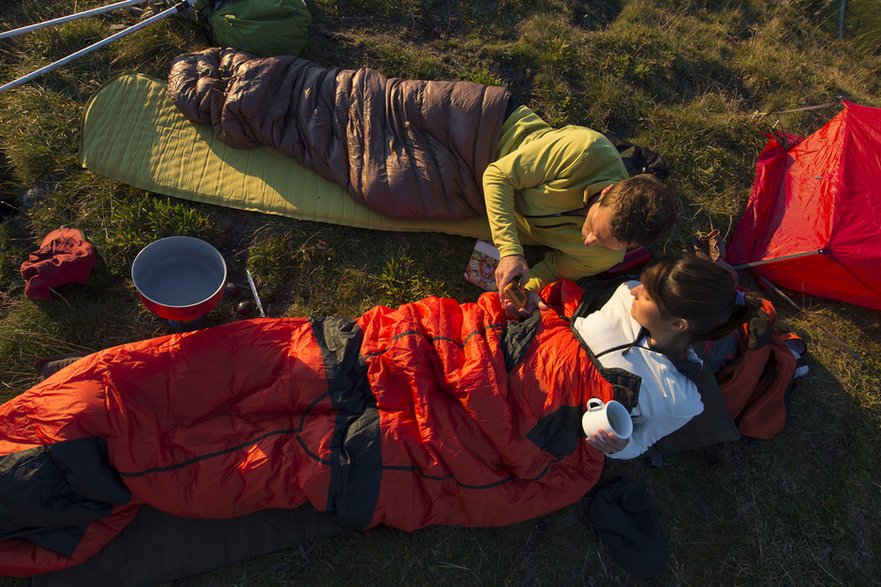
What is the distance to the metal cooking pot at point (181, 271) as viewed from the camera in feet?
9.78

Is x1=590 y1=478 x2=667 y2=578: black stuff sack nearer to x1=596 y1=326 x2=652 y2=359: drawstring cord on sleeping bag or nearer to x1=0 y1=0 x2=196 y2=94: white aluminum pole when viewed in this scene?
x1=596 y1=326 x2=652 y2=359: drawstring cord on sleeping bag

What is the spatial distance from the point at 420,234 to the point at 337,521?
2.04m

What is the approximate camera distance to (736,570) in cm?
315

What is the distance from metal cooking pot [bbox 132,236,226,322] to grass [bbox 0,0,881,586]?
39 cm

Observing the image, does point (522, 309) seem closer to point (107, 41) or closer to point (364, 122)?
point (364, 122)

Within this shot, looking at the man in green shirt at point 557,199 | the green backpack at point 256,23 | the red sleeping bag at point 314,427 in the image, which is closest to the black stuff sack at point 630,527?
the red sleeping bag at point 314,427

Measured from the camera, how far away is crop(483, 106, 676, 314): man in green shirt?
2863mm

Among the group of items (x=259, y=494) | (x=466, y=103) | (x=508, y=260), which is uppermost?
(x=466, y=103)

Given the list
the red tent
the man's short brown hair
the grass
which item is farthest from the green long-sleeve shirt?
the red tent

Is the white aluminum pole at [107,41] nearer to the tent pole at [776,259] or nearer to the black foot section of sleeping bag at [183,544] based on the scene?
the black foot section of sleeping bag at [183,544]

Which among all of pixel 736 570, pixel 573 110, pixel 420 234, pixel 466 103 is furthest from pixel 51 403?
pixel 573 110

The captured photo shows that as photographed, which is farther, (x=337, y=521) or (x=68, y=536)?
(x=337, y=521)

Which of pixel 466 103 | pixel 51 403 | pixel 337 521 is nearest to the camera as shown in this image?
pixel 51 403

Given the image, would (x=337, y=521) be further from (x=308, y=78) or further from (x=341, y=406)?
(x=308, y=78)
